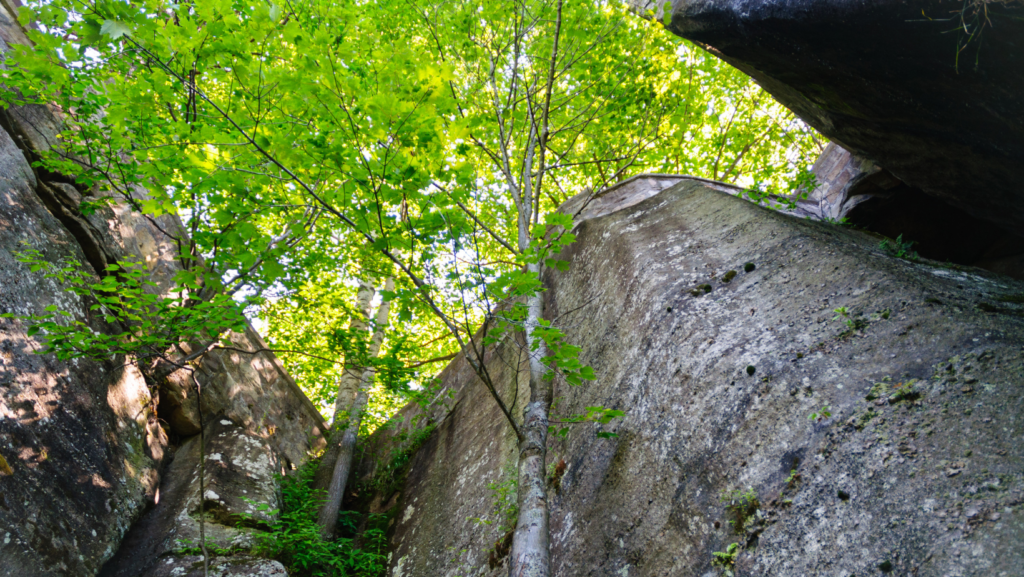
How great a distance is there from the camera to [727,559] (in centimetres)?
263

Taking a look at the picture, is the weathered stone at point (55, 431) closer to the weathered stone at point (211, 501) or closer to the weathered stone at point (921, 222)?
the weathered stone at point (211, 501)

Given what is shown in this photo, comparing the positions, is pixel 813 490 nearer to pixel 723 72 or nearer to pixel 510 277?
pixel 510 277

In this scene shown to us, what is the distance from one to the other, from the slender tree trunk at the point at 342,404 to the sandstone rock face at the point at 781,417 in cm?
291

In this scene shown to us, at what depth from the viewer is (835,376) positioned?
111 inches

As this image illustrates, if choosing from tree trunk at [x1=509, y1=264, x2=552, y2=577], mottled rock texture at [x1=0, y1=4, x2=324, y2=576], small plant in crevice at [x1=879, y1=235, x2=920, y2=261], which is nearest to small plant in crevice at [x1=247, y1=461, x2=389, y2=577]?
mottled rock texture at [x1=0, y1=4, x2=324, y2=576]

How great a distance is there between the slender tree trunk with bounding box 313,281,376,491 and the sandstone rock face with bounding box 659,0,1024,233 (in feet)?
19.6

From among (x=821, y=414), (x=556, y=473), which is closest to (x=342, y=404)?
(x=556, y=473)

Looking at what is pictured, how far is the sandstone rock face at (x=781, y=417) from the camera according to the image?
214 cm

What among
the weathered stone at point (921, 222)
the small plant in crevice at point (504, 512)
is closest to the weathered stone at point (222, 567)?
the small plant in crevice at point (504, 512)

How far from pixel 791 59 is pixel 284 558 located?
26.2 ft

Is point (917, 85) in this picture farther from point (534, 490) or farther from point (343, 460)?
point (343, 460)

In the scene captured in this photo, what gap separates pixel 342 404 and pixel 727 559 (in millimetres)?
8218

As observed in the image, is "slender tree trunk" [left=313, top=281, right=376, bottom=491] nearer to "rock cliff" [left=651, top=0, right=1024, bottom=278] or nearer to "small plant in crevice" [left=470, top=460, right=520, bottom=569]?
"small plant in crevice" [left=470, top=460, right=520, bottom=569]

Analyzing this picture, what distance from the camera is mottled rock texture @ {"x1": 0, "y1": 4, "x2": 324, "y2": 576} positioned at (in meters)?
4.46
